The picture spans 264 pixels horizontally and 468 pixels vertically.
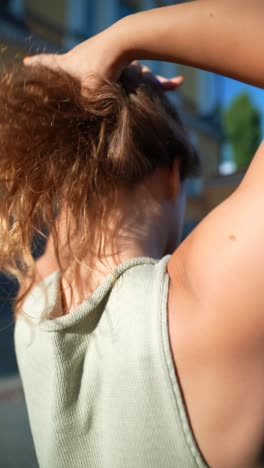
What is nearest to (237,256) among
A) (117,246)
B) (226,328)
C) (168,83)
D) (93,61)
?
(226,328)

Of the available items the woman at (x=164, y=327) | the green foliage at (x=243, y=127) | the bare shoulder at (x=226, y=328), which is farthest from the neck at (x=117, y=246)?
the green foliage at (x=243, y=127)

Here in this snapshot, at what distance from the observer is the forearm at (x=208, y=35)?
2.17 ft

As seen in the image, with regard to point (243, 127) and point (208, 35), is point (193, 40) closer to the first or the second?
point (208, 35)

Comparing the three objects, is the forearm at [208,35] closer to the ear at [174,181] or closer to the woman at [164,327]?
the woman at [164,327]

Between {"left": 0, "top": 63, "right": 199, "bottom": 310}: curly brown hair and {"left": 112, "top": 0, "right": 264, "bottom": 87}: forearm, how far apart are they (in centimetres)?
11

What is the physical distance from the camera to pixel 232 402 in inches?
24.8

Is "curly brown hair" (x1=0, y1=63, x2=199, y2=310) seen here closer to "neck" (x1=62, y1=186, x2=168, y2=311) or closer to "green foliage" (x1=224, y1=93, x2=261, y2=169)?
"neck" (x1=62, y1=186, x2=168, y2=311)

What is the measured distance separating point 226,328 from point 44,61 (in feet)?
1.78

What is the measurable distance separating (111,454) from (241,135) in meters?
12.0

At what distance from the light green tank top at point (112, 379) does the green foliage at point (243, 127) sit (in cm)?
1159

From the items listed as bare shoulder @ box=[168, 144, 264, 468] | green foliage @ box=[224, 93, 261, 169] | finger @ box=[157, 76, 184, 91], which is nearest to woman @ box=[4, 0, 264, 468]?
bare shoulder @ box=[168, 144, 264, 468]

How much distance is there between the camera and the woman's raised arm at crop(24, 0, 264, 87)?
0.66m

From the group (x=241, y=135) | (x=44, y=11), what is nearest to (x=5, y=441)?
(x=44, y=11)

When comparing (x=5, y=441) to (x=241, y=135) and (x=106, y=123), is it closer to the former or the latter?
(x=106, y=123)
